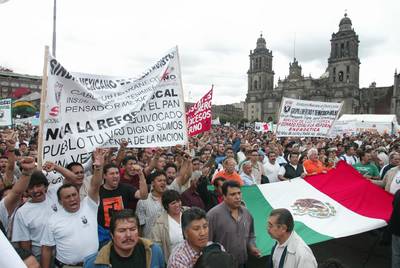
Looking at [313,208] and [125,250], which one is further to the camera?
[313,208]

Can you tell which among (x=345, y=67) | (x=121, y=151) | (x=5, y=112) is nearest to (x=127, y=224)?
(x=121, y=151)

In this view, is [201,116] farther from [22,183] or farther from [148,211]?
[22,183]

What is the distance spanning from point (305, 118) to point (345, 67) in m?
82.6

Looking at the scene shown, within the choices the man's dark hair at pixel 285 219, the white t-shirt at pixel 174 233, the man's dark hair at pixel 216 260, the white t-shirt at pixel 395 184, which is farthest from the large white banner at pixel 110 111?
the white t-shirt at pixel 395 184

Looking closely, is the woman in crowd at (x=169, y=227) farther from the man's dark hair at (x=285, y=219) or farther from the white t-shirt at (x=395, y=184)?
the white t-shirt at (x=395, y=184)

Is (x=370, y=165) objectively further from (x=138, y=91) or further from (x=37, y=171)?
(x=37, y=171)

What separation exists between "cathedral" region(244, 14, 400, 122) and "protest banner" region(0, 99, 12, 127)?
73785 mm

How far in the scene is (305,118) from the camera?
1078 centimetres

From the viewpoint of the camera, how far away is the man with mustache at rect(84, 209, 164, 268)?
2510mm

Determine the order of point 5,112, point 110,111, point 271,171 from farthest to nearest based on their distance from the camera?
point 5,112 → point 271,171 → point 110,111

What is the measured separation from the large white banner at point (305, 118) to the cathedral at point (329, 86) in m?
69.0

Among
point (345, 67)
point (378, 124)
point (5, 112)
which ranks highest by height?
point (345, 67)

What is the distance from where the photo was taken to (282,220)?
2990 millimetres

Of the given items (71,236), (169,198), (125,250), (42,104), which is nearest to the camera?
(125,250)
